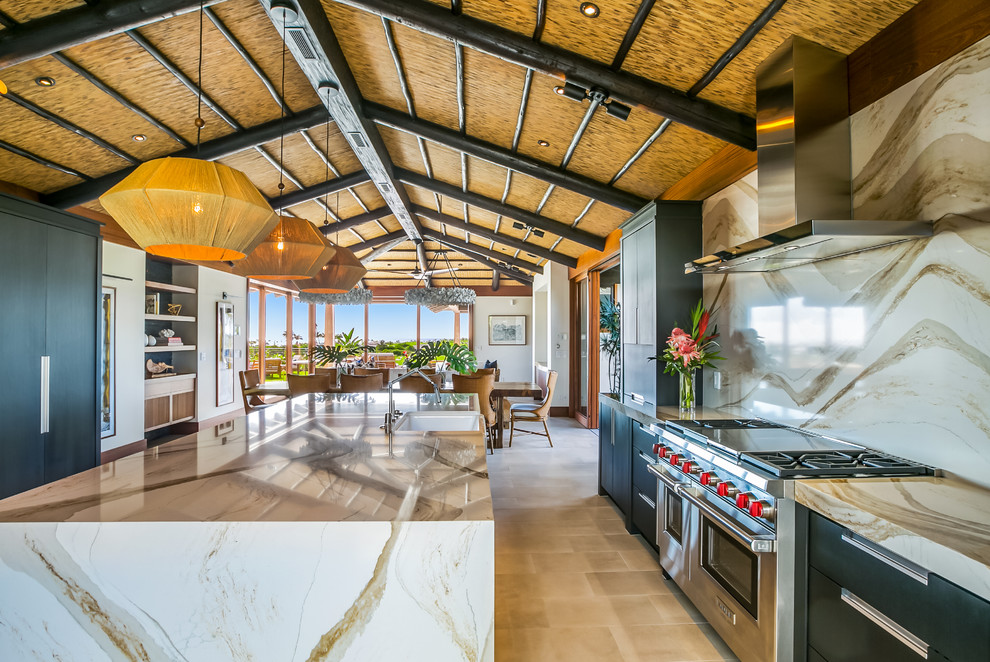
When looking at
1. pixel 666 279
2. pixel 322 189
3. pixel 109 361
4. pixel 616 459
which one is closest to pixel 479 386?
pixel 616 459

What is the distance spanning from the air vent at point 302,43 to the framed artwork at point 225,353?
5.50 meters

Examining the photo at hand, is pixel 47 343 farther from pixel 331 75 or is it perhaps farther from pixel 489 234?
pixel 489 234

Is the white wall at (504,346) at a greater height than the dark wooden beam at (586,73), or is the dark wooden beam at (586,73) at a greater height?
the dark wooden beam at (586,73)

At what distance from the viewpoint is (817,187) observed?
7.13ft

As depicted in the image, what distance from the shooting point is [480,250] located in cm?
941

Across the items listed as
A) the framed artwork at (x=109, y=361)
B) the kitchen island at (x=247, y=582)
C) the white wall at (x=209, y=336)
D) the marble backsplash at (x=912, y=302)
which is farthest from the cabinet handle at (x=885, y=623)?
the white wall at (x=209, y=336)

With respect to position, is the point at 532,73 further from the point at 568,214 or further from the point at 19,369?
the point at 19,369

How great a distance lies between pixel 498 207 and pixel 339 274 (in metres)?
2.31

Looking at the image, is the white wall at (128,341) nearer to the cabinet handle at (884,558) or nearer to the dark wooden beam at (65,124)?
the dark wooden beam at (65,124)

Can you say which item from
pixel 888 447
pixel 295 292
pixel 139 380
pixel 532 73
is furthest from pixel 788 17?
pixel 295 292

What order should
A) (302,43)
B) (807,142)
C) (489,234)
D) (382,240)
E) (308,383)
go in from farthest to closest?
(382,240) → (489,234) → (308,383) → (302,43) → (807,142)

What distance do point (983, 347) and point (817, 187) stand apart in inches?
35.6

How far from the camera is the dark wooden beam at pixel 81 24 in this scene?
2547 millimetres

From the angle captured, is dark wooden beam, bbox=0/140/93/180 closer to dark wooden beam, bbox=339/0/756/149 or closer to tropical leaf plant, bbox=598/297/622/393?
dark wooden beam, bbox=339/0/756/149
